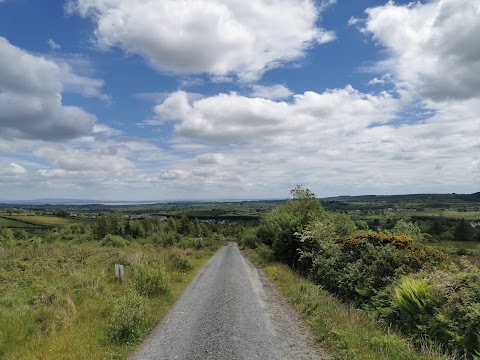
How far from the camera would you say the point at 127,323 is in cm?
1057

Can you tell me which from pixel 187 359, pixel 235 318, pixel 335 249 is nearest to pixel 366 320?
pixel 235 318

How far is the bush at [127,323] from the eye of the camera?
1020cm

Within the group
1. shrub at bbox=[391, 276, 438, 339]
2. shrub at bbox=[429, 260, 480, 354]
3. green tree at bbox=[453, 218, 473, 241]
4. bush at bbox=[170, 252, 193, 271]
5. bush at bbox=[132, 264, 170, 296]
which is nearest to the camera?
shrub at bbox=[429, 260, 480, 354]

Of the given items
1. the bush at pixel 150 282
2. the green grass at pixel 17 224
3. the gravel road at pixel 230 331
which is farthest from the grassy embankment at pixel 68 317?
the green grass at pixel 17 224

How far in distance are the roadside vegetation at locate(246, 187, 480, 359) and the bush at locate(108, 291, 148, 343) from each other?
5.59 metres

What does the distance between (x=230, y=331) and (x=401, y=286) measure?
19.2ft

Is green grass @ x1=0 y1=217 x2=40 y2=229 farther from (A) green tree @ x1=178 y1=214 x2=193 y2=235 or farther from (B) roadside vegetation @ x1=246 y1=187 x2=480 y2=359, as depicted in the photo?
(B) roadside vegetation @ x1=246 y1=187 x2=480 y2=359

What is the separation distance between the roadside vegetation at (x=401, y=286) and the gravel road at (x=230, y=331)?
34.0 inches

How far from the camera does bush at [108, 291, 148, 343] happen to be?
1020 centimetres

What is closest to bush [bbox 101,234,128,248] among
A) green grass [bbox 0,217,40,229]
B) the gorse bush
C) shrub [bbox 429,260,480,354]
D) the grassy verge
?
the gorse bush

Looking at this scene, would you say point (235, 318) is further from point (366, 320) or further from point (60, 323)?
point (60, 323)

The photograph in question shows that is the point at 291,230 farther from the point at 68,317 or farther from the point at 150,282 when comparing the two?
the point at 68,317

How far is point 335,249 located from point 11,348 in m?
15.7

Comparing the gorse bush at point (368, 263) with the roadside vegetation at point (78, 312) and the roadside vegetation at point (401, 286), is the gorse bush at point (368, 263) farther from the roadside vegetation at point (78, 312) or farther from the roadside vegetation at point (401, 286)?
the roadside vegetation at point (78, 312)
